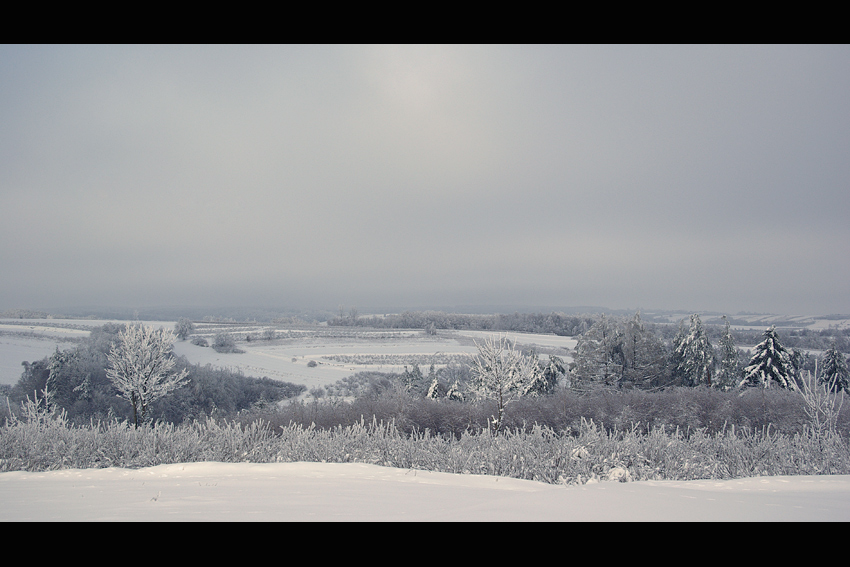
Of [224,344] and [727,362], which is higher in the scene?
[727,362]

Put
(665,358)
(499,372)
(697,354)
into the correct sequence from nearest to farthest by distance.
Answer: (499,372), (697,354), (665,358)

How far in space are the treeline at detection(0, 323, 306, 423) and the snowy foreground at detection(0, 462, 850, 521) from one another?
18840 millimetres

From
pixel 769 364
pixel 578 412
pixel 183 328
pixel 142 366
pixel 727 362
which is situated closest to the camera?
pixel 578 412

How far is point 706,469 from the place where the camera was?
5.39 metres

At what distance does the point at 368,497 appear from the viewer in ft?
12.0

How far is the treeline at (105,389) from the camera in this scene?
77.9ft

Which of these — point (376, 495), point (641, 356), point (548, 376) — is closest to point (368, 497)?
point (376, 495)

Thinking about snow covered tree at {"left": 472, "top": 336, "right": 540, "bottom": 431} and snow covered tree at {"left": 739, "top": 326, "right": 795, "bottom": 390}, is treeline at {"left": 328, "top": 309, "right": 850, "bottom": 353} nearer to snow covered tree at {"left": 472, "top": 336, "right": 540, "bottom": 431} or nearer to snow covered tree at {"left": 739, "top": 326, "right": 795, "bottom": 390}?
snow covered tree at {"left": 739, "top": 326, "right": 795, "bottom": 390}

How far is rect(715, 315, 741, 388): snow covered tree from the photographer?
23.3 metres

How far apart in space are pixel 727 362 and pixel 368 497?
28.9 m

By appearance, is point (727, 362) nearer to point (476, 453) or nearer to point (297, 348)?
point (476, 453)
